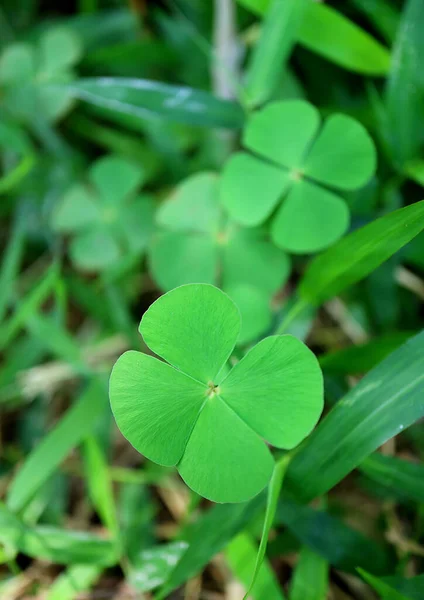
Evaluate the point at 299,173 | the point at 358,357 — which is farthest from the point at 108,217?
the point at 358,357

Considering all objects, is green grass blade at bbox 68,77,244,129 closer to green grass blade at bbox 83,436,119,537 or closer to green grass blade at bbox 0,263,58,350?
green grass blade at bbox 0,263,58,350

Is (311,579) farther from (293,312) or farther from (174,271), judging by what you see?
(174,271)

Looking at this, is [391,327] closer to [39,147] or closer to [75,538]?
[75,538]

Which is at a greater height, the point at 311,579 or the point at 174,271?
the point at 174,271

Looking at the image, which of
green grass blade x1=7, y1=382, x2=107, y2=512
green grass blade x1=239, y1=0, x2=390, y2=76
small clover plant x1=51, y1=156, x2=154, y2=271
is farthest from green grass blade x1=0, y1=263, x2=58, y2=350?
green grass blade x1=239, y1=0, x2=390, y2=76

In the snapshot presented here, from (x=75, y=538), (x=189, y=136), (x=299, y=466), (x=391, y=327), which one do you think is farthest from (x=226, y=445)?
(x=189, y=136)

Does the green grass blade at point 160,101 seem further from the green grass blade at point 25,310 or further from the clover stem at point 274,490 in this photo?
the clover stem at point 274,490
